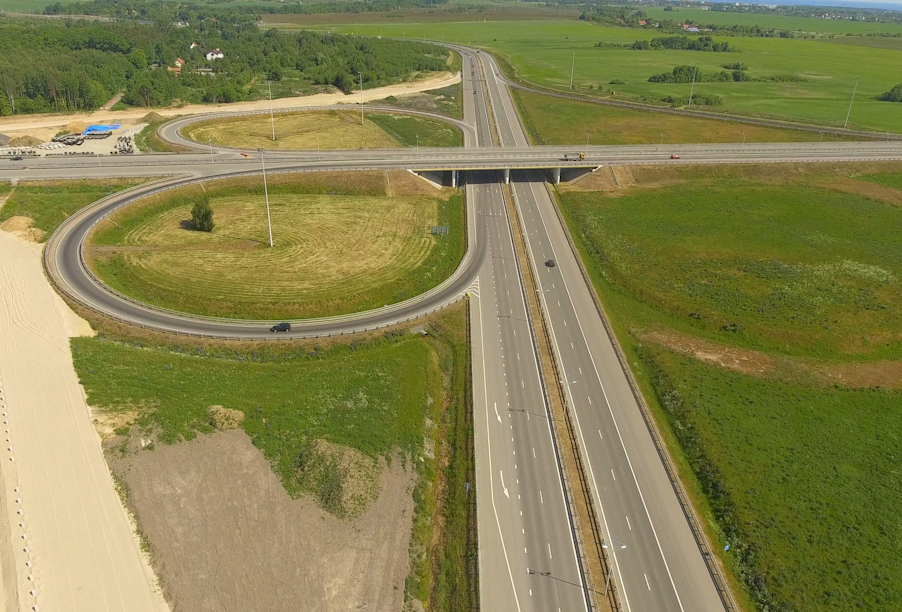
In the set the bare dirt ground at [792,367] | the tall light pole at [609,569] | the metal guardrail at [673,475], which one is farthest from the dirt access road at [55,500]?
the bare dirt ground at [792,367]

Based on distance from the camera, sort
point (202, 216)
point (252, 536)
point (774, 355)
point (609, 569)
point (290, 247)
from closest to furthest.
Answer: point (609, 569)
point (252, 536)
point (774, 355)
point (290, 247)
point (202, 216)

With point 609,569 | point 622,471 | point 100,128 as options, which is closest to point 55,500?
point 609,569

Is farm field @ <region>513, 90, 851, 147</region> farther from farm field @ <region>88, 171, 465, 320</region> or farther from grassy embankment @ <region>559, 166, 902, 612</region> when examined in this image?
farm field @ <region>88, 171, 465, 320</region>

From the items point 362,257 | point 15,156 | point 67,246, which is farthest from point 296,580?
point 15,156

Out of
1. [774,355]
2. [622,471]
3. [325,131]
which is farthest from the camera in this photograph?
[325,131]

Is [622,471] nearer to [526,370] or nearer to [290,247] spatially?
[526,370]

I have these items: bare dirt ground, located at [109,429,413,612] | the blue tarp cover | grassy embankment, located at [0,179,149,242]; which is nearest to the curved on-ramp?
grassy embankment, located at [0,179,149,242]
